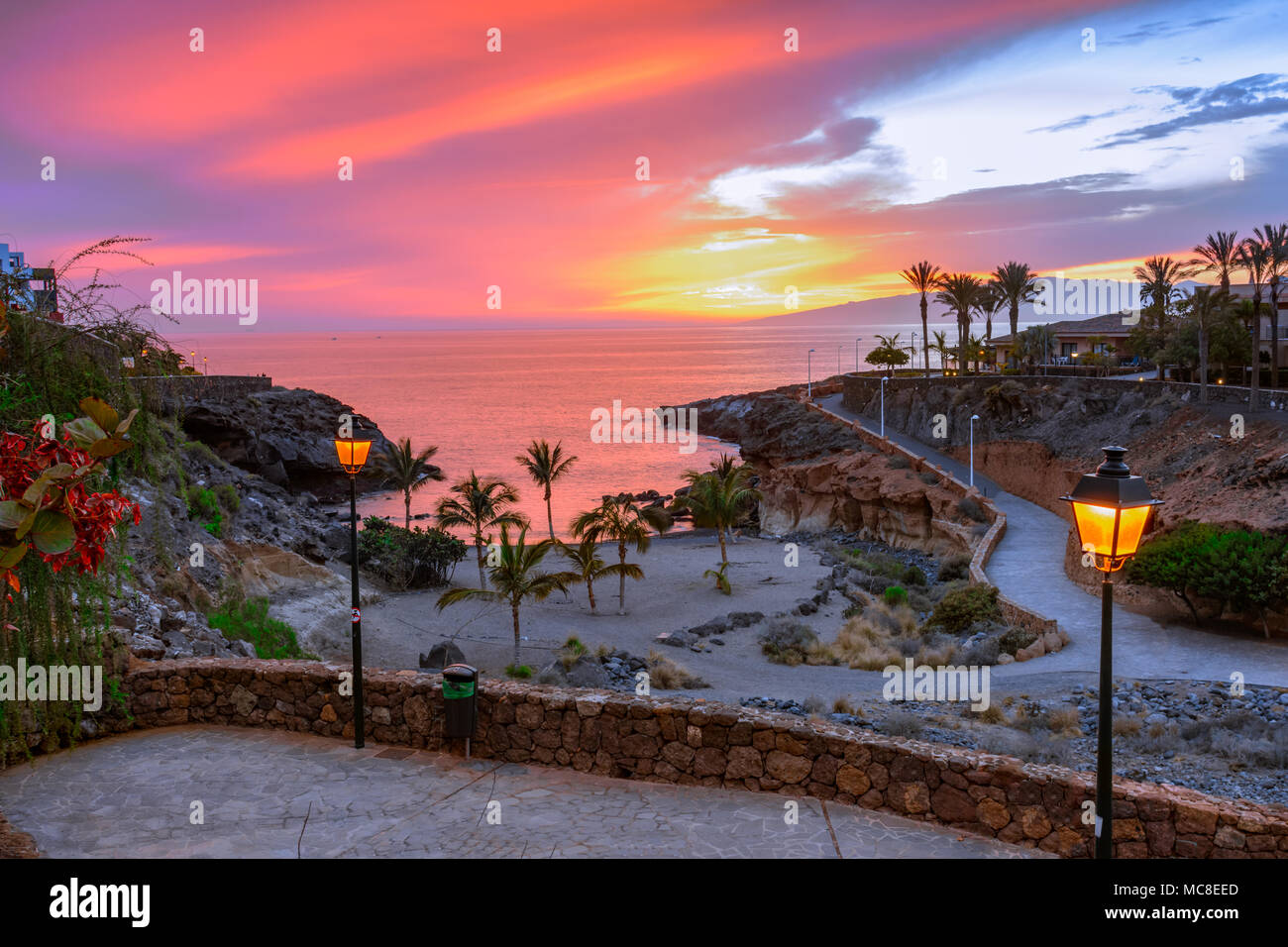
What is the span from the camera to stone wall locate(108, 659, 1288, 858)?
7820 mm

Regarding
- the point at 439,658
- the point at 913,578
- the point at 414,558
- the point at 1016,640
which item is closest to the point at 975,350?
the point at 913,578

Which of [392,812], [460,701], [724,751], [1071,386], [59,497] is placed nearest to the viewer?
[59,497]

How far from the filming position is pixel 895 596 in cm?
3416

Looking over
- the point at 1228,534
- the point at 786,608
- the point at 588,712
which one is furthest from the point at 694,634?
the point at 588,712

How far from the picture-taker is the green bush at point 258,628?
2053cm

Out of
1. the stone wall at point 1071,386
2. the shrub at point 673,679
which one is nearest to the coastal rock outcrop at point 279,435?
the stone wall at point 1071,386

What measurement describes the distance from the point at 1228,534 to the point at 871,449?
33855 mm

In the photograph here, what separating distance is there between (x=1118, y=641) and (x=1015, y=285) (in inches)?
2093

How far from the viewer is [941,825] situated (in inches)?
336

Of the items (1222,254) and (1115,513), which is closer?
(1115,513)

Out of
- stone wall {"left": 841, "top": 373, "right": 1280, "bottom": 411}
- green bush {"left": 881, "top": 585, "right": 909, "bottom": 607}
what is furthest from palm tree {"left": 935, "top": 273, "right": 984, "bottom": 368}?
green bush {"left": 881, "top": 585, "right": 909, "bottom": 607}

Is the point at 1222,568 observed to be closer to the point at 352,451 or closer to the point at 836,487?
the point at 352,451

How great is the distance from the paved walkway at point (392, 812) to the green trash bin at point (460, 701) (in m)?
0.41
